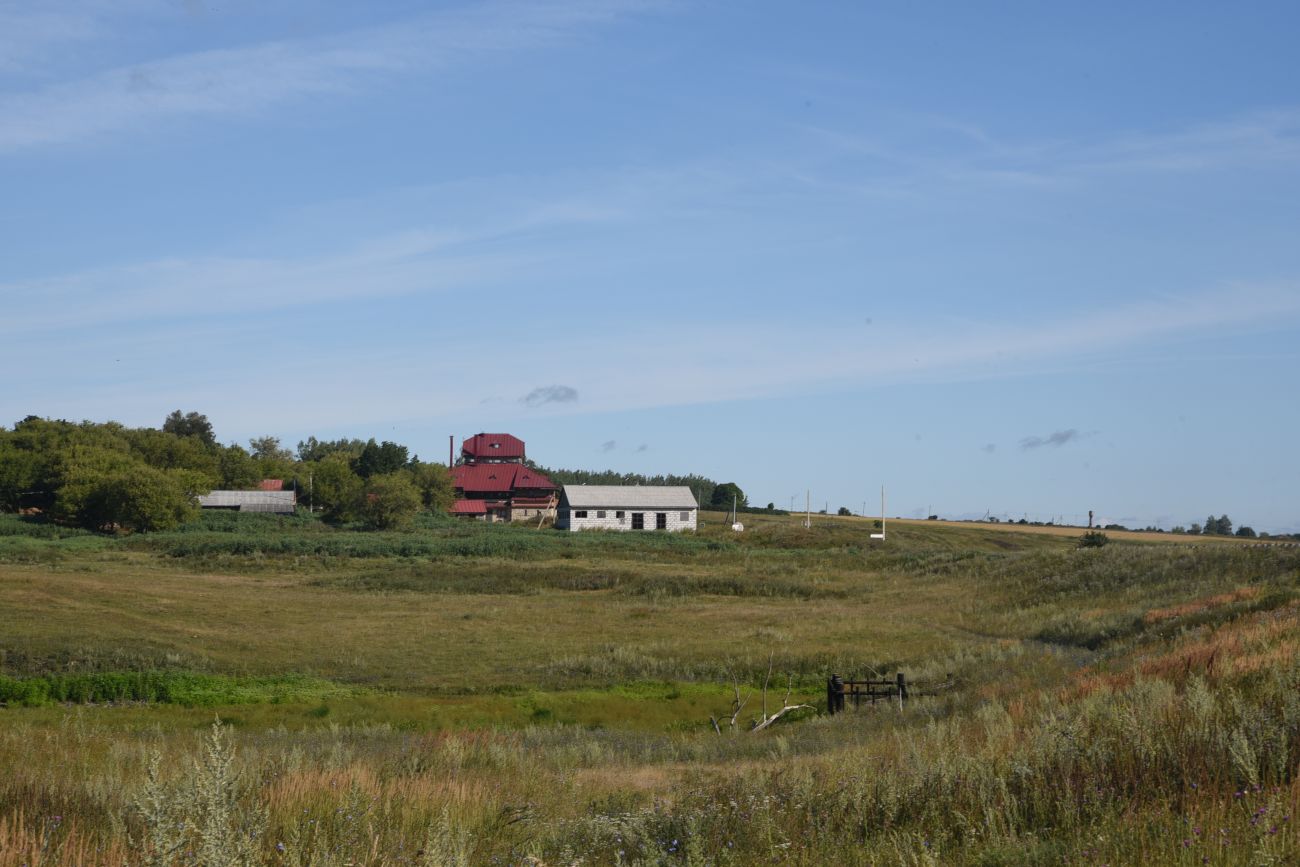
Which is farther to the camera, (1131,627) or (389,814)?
(1131,627)

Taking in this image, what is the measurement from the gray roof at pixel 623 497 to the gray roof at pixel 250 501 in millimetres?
32380

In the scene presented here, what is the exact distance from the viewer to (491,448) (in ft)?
432

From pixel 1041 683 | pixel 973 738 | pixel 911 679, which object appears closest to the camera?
pixel 973 738

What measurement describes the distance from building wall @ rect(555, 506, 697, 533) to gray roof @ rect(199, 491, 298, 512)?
31942 mm

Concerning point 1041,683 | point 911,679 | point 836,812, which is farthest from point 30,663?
point 836,812

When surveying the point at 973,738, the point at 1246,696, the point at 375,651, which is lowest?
the point at 375,651

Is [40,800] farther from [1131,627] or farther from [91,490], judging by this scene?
[91,490]

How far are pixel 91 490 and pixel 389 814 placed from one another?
101 metres

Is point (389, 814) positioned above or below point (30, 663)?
above

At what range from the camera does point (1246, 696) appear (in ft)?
41.4

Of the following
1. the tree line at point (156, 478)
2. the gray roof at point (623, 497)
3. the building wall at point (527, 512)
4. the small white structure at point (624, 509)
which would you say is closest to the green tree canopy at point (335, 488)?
the tree line at point (156, 478)

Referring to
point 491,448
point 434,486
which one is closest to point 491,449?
point 491,448

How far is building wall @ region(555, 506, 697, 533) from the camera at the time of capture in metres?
110

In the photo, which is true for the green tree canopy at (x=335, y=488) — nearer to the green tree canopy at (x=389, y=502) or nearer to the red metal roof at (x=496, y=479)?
the green tree canopy at (x=389, y=502)
